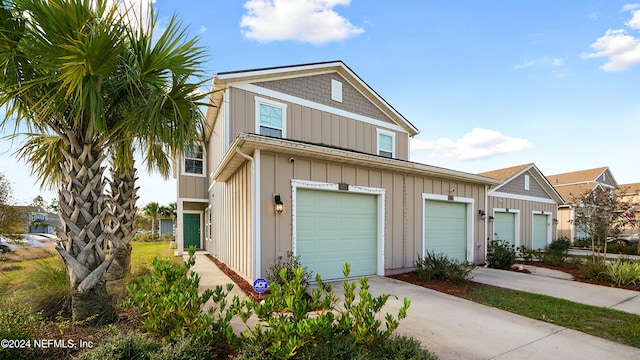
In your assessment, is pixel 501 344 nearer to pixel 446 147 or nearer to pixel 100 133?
pixel 100 133

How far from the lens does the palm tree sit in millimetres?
3287

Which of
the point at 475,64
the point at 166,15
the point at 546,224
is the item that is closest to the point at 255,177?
the point at 166,15

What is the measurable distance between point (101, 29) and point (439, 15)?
29.3ft

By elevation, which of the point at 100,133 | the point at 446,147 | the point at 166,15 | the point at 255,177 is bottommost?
the point at 255,177

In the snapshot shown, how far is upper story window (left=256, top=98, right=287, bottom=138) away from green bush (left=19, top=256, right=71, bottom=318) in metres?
6.16

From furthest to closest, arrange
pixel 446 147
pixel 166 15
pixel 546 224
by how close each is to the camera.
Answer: pixel 446 147 → pixel 546 224 → pixel 166 15

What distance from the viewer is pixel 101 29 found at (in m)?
3.31

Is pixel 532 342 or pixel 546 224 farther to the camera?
pixel 546 224

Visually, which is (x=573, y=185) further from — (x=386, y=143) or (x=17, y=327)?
(x=17, y=327)

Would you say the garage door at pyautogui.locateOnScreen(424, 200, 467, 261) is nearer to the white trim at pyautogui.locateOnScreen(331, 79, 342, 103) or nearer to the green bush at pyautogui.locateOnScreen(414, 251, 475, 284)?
the green bush at pyautogui.locateOnScreen(414, 251, 475, 284)

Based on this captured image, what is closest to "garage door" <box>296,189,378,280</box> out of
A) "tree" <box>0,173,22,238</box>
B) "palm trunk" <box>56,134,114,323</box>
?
"palm trunk" <box>56,134,114,323</box>

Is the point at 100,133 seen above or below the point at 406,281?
above

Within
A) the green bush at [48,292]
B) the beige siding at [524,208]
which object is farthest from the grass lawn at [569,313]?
the green bush at [48,292]

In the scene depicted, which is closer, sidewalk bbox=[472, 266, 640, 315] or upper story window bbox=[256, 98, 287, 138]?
sidewalk bbox=[472, 266, 640, 315]
